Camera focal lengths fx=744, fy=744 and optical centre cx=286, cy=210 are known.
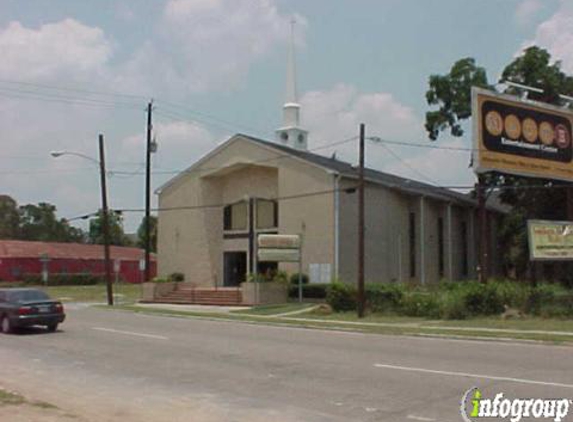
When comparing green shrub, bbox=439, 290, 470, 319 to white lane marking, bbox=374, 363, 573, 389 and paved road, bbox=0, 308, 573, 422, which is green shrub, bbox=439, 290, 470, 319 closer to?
paved road, bbox=0, 308, 573, 422

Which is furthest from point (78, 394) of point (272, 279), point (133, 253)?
point (133, 253)

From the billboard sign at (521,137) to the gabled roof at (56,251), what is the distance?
185ft

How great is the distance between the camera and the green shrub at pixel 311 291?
38.2 meters

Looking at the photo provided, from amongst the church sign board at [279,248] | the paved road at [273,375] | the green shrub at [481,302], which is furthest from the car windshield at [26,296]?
the green shrub at [481,302]

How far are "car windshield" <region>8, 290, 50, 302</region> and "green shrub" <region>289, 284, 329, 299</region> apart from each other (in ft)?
54.6

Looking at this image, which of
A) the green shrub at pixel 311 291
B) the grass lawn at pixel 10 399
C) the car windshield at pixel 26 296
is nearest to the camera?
the grass lawn at pixel 10 399

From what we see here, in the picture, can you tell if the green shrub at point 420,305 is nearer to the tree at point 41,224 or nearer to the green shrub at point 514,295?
the green shrub at point 514,295

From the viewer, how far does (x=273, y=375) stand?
44.1ft

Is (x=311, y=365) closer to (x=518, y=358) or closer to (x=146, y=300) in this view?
(x=518, y=358)

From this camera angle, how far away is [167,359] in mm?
16172

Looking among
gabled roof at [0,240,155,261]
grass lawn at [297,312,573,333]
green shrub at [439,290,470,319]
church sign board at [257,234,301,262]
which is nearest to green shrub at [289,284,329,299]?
church sign board at [257,234,301,262]

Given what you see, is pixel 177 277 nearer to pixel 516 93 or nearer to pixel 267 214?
pixel 267 214

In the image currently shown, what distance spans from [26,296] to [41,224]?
97137 mm

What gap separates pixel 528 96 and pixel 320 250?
16913 mm
